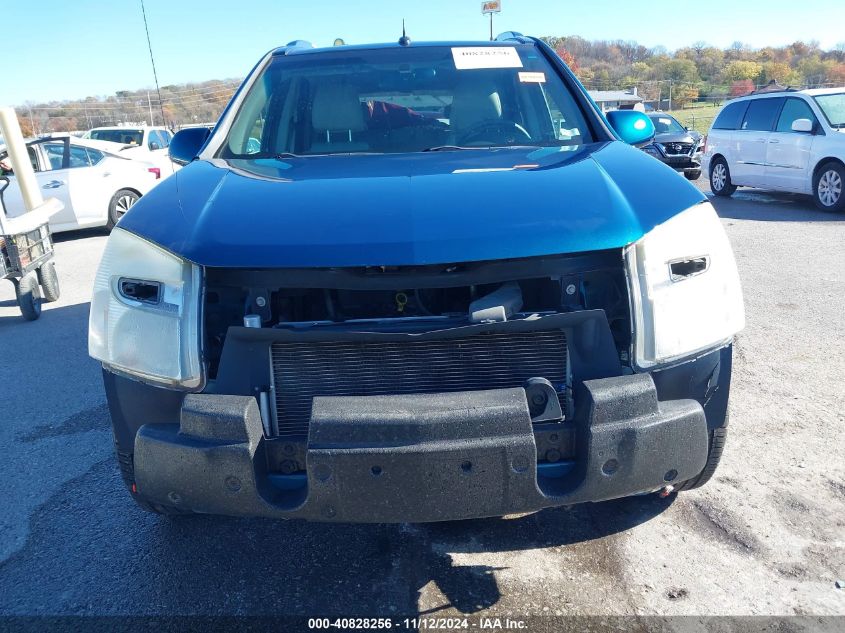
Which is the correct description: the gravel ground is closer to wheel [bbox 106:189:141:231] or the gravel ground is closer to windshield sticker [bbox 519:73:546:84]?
windshield sticker [bbox 519:73:546:84]

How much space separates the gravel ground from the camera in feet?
8.29

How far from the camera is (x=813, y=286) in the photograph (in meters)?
6.50

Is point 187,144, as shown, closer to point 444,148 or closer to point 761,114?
point 444,148

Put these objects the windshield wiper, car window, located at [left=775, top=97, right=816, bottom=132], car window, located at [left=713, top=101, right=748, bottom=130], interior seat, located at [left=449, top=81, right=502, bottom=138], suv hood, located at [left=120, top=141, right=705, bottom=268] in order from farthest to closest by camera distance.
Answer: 1. car window, located at [left=713, top=101, right=748, bottom=130]
2. car window, located at [left=775, top=97, right=816, bottom=132]
3. interior seat, located at [left=449, top=81, right=502, bottom=138]
4. the windshield wiper
5. suv hood, located at [left=120, top=141, right=705, bottom=268]

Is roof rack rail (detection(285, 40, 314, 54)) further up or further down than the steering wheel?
further up

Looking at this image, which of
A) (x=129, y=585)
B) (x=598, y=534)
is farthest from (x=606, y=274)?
(x=129, y=585)

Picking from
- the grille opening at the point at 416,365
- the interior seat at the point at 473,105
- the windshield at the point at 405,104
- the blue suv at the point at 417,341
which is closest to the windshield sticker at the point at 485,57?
the windshield at the point at 405,104

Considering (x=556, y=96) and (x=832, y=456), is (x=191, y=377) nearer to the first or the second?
(x=556, y=96)

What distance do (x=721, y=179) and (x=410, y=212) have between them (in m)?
12.5

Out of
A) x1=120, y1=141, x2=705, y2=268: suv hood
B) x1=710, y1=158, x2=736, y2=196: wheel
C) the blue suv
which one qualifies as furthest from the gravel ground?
x1=710, y1=158, x2=736, y2=196: wheel

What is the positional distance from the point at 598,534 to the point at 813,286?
4736 mm

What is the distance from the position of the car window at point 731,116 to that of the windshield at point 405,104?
10.3 m

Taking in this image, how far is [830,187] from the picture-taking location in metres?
10.7

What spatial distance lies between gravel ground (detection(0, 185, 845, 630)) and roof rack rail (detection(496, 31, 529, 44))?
8.03ft
